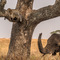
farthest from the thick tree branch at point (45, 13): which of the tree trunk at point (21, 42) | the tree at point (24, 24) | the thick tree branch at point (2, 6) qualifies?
the thick tree branch at point (2, 6)

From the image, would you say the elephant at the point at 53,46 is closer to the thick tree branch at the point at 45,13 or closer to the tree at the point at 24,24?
the tree at the point at 24,24

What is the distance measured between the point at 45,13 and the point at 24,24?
1200mm

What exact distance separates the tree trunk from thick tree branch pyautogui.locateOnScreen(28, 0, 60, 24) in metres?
0.53

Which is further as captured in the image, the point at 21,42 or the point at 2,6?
the point at 21,42

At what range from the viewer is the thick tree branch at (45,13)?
28.5 feet

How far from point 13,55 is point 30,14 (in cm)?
225

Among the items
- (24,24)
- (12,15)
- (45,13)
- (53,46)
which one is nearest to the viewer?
(12,15)

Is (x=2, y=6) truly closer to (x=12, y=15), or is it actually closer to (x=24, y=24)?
(x=12, y=15)

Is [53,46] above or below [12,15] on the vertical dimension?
below

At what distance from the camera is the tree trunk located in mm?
9422

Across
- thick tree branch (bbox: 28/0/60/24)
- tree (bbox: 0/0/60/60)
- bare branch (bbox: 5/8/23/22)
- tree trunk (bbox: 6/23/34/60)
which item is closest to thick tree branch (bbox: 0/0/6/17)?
tree (bbox: 0/0/60/60)

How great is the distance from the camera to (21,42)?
9398 millimetres

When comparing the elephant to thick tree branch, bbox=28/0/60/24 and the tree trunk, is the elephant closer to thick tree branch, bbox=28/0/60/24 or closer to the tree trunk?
the tree trunk

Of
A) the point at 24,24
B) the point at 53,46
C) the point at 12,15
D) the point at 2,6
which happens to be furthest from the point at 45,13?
the point at 53,46
